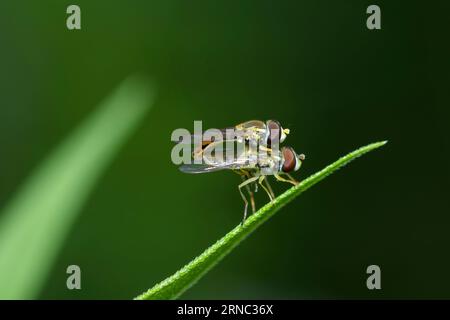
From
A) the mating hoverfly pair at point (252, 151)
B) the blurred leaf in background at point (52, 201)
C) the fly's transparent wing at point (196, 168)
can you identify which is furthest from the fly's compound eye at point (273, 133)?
the blurred leaf in background at point (52, 201)

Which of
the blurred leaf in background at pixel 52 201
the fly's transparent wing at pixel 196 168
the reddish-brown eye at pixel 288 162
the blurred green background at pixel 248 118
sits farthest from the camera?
the blurred green background at pixel 248 118

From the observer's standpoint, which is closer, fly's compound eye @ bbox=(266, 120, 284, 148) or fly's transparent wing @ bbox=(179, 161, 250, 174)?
fly's transparent wing @ bbox=(179, 161, 250, 174)

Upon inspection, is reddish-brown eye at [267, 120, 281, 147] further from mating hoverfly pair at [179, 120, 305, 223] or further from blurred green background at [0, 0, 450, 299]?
blurred green background at [0, 0, 450, 299]

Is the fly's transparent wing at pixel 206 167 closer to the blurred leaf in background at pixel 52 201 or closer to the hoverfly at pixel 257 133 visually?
the hoverfly at pixel 257 133

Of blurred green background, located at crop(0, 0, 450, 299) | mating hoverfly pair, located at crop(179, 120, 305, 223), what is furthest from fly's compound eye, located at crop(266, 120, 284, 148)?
blurred green background, located at crop(0, 0, 450, 299)
